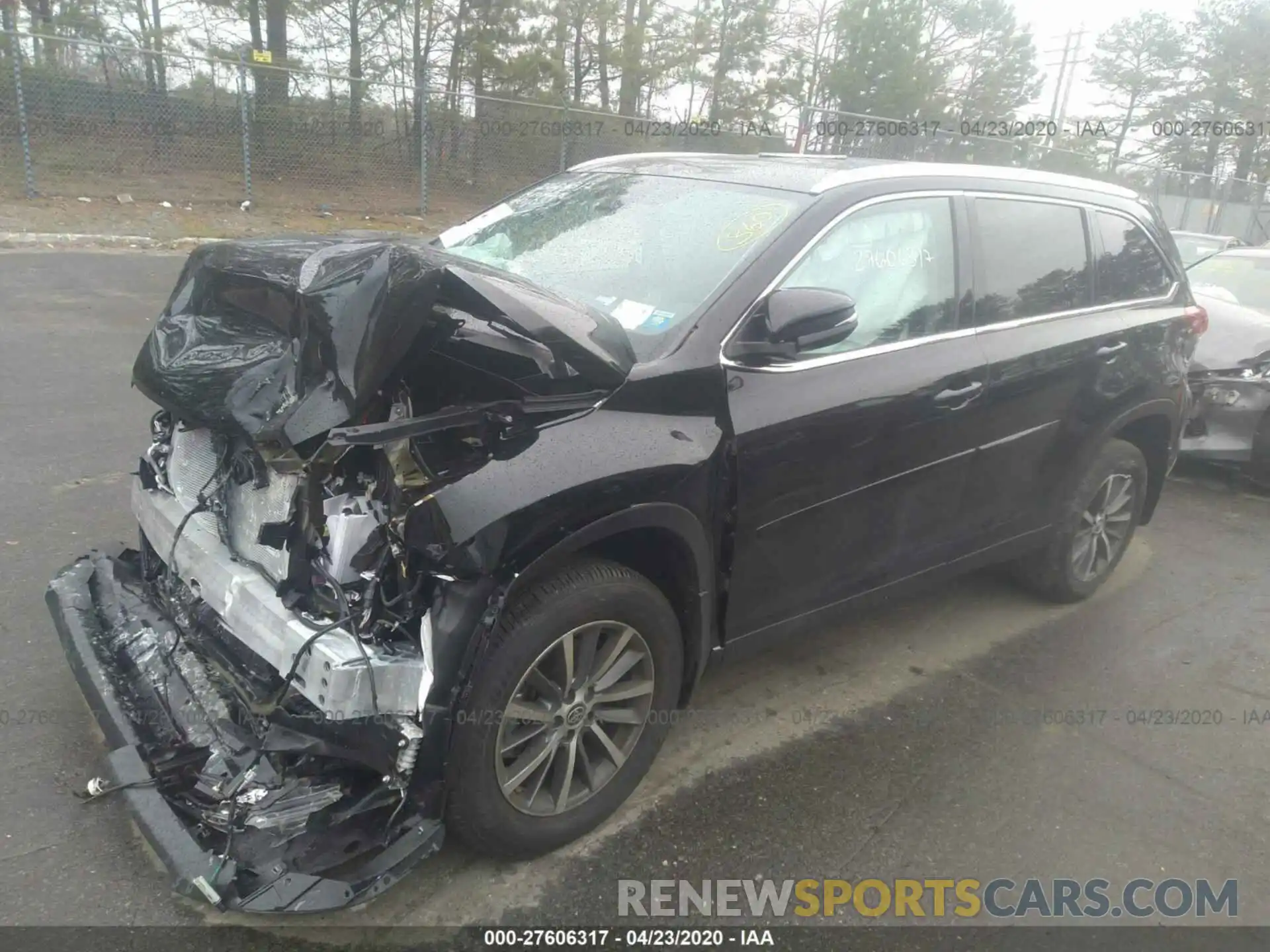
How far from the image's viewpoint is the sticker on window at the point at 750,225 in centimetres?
314

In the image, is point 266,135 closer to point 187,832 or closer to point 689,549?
point 689,549

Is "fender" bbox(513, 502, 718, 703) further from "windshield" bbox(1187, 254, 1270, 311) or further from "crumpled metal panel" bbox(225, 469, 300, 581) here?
"windshield" bbox(1187, 254, 1270, 311)

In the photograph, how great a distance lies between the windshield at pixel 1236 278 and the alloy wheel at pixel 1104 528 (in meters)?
3.72

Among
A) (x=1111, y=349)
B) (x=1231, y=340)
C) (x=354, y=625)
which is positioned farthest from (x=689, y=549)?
(x=1231, y=340)

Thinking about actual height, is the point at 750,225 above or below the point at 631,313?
above

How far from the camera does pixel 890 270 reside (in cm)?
343

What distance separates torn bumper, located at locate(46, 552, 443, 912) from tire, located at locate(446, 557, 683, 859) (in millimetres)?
198

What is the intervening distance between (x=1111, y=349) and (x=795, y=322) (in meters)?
2.17

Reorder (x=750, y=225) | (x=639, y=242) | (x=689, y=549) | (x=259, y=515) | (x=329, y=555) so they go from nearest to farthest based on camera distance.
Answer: (x=329, y=555) → (x=259, y=515) → (x=689, y=549) → (x=750, y=225) → (x=639, y=242)

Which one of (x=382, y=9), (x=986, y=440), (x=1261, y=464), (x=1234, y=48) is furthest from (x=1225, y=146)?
(x=986, y=440)

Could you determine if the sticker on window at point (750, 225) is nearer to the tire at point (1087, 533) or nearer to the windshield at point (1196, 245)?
the tire at point (1087, 533)

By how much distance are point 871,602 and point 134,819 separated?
2506 millimetres

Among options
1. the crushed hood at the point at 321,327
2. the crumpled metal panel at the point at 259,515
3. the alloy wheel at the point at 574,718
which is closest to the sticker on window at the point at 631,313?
the crushed hood at the point at 321,327

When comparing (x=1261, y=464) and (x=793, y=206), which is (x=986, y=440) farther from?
(x=1261, y=464)
